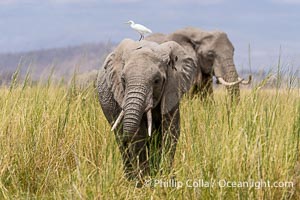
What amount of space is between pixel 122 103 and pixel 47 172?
2.47ft

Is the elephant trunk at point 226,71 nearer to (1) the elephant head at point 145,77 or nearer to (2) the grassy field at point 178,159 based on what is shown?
(2) the grassy field at point 178,159

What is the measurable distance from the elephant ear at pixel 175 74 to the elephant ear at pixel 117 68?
0.99ft

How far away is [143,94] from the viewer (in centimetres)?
489

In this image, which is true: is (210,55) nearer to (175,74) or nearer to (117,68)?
(175,74)

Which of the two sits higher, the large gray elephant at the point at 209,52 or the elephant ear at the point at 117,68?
the elephant ear at the point at 117,68

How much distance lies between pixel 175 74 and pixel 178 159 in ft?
2.20

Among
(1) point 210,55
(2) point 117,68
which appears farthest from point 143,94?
(1) point 210,55

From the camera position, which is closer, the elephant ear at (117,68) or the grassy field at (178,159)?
the grassy field at (178,159)

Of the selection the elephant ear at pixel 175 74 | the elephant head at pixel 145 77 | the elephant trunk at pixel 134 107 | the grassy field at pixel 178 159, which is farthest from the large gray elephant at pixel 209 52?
the elephant trunk at pixel 134 107

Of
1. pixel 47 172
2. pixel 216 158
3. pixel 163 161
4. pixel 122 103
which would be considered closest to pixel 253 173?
pixel 216 158

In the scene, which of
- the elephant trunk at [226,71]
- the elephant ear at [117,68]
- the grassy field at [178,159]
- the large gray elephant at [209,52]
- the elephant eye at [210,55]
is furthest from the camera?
the elephant eye at [210,55]

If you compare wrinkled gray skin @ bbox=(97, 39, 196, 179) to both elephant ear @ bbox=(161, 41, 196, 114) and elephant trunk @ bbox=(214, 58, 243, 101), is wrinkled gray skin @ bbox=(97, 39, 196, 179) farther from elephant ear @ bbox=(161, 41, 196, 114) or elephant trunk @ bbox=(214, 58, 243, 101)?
elephant trunk @ bbox=(214, 58, 243, 101)

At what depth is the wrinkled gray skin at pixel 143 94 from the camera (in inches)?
193

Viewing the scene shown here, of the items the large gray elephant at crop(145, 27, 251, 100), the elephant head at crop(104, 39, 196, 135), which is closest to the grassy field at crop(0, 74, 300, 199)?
the elephant head at crop(104, 39, 196, 135)
